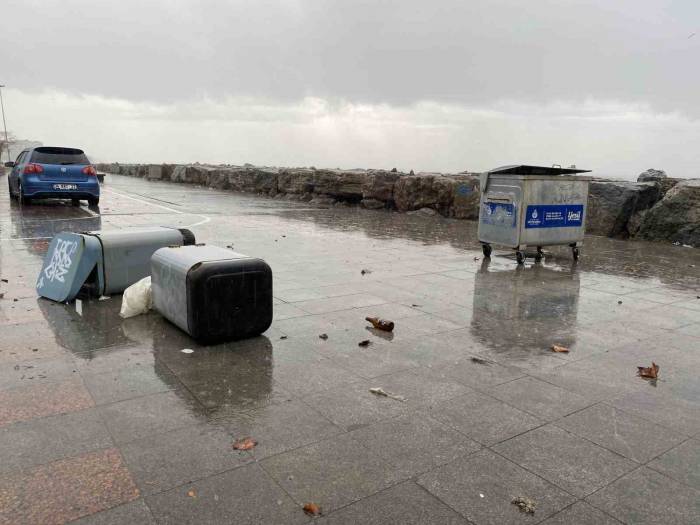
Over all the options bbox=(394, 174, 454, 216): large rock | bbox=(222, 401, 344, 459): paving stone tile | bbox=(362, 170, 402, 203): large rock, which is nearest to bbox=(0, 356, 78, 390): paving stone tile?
bbox=(222, 401, 344, 459): paving stone tile

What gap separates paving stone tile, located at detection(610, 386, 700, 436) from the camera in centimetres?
362

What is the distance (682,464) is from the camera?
10.3 ft

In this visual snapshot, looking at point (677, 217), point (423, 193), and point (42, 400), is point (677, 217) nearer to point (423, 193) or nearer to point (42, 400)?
point (423, 193)

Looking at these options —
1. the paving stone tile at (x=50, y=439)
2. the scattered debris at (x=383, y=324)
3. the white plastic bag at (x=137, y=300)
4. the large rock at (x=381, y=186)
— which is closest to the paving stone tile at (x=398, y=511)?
the paving stone tile at (x=50, y=439)

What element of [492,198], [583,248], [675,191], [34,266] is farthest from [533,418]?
[675,191]

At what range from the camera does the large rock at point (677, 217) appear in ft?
39.0

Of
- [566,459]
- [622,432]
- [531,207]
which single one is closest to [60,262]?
[566,459]

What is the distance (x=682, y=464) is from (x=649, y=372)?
4.79ft

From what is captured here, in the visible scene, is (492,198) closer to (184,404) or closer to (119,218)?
(184,404)

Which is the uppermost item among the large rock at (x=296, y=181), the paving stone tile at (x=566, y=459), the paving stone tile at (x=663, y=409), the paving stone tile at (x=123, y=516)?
the large rock at (x=296, y=181)

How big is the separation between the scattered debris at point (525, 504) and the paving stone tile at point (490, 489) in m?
0.02

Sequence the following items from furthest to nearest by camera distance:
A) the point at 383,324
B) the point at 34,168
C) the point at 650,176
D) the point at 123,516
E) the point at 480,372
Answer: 1. the point at 34,168
2. the point at 650,176
3. the point at 383,324
4. the point at 480,372
5. the point at 123,516

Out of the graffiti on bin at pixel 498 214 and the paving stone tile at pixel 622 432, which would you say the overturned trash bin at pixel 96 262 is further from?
the graffiti on bin at pixel 498 214

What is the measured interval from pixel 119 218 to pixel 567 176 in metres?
10.7
